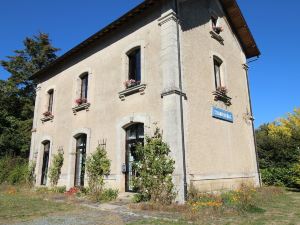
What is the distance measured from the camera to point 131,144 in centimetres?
938

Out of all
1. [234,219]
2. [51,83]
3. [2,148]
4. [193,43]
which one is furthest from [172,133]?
[2,148]

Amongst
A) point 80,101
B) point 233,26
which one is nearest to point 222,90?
point 233,26

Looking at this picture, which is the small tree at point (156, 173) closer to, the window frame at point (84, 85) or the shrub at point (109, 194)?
the shrub at point (109, 194)

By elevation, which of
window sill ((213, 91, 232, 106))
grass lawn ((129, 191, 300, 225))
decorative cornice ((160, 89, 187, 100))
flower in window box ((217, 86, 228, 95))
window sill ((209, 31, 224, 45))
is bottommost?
grass lawn ((129, 191, 300, 225))

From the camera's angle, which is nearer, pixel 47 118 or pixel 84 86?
pixel 84 86

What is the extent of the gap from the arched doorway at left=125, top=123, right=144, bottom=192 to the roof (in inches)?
158

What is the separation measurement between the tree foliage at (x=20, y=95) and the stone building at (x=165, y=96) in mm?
8277

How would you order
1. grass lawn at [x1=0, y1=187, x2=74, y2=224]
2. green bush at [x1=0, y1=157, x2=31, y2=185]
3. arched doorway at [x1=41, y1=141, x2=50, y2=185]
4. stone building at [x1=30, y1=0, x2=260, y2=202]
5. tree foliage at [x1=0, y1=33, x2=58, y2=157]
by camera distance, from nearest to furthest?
1. grass lawn at [x1=0, y1=187, x2=74, y2=224]
2. stone building at [x1=30, y1=0, x2=260, y2=202]
3. arched doorway at [x1=41, y1=141, x2=50, y2=185]
4. green bush at [x1=0, y1=157, x2=31, y2=185]
5. tree foliage at [x1=0, y1=33, x2=58, y2=157]

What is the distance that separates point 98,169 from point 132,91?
297cm

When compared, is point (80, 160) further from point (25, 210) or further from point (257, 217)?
point (257, 217)

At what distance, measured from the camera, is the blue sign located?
9.50 m

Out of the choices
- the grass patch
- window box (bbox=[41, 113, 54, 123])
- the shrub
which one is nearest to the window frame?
window box (bbox=[41, 113, 54, 123])

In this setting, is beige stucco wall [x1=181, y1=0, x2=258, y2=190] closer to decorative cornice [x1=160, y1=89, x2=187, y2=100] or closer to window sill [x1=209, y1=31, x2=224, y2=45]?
window sill [x1=209, y1=31, x2=224, y2=45]

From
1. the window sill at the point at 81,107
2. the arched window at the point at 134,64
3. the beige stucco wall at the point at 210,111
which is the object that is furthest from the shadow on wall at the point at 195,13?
the window sill at the point at 81,107
